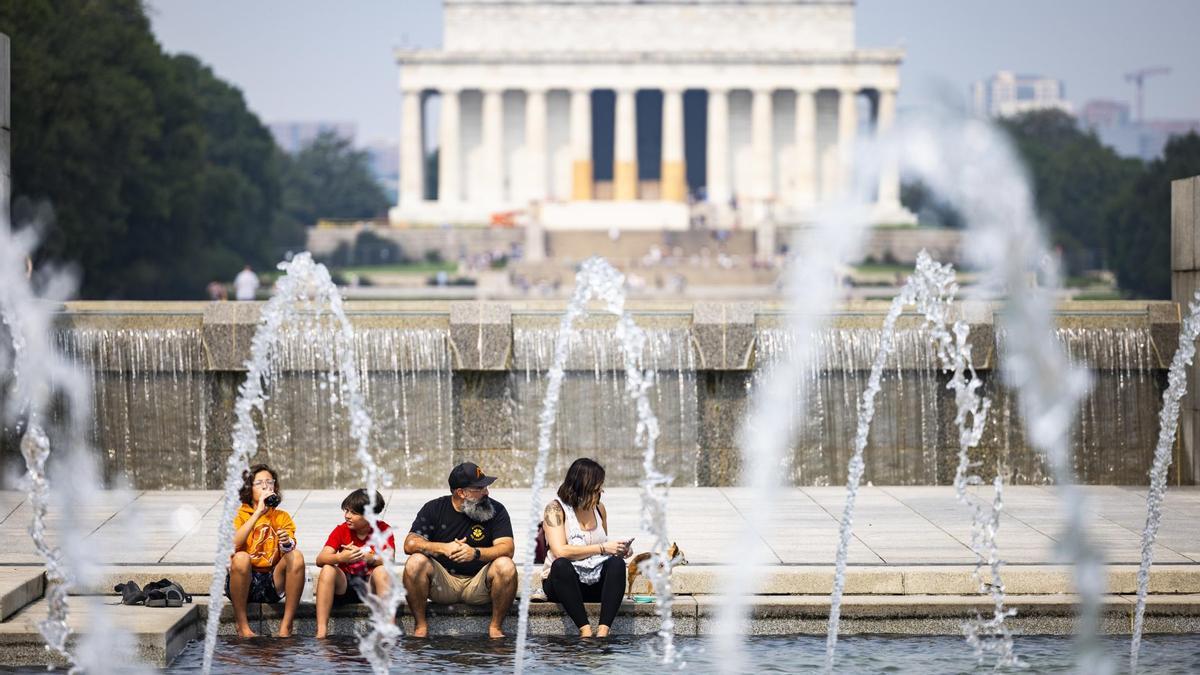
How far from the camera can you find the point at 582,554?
11.9 metres

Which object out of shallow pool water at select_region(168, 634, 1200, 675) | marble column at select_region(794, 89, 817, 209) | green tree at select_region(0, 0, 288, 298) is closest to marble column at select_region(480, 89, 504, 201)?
marble column at select_region(794, 89, 817, 209)

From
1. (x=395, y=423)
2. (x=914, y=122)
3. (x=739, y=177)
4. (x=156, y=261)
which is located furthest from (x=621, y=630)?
(x=739, y=177)

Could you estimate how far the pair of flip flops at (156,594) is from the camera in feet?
38.5

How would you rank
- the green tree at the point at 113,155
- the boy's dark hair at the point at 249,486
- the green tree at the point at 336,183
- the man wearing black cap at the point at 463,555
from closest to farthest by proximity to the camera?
the man wearing black cap at the point at 463,555 < the boy's dark hair at the point at 249,486 < the green tree at the point at 113,155 < the green tree at the point at 336,183

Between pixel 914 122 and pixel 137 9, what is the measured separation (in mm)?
50935

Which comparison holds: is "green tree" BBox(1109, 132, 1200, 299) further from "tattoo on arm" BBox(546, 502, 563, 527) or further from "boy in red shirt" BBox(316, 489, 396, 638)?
"boy in red shirt" BBox(316, 489, 396, 638)

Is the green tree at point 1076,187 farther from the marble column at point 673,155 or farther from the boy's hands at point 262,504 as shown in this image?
the boy's hands at point 262,504

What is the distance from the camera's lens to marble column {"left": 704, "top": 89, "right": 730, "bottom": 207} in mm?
114438

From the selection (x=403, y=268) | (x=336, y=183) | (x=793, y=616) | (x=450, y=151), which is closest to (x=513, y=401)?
(x=793, y=616)

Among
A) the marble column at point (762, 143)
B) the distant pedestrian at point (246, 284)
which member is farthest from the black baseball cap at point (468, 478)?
the marble column at point (762, 143)

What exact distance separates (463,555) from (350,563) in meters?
0.71

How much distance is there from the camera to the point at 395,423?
18438 mm

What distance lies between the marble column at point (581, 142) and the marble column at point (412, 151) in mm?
9609

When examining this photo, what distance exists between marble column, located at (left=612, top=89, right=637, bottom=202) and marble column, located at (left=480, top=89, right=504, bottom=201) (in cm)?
715
